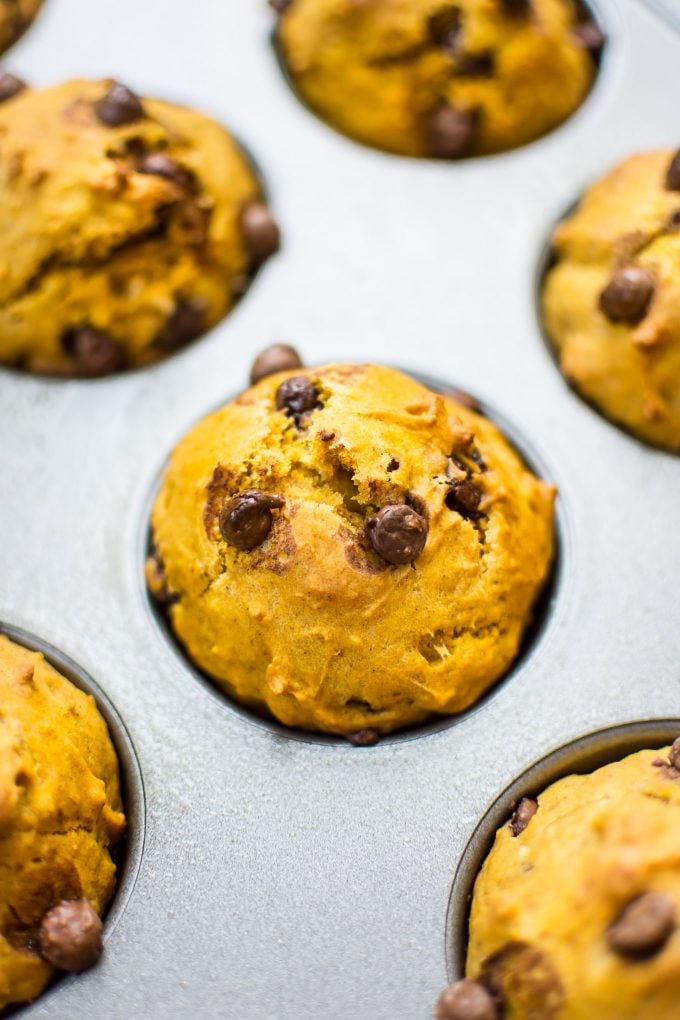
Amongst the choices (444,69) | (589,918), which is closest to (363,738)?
(589,918)

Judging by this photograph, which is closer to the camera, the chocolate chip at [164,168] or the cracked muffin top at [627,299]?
the cracked muffin top at [627,299]

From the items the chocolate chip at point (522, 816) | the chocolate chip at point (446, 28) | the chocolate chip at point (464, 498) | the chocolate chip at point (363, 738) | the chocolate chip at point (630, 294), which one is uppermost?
the chocolate chip at point (446, 28)

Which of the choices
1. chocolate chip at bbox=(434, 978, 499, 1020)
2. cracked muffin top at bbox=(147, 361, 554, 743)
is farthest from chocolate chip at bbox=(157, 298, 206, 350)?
chocolate chip at bbox=(434, 978, 499, 1020)

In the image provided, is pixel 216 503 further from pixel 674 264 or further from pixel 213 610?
pixel 674 264

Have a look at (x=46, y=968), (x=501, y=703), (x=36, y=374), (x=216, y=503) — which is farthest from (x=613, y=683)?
(x=36, y=374)

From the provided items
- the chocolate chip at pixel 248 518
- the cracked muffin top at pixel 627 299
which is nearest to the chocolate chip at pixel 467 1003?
the chocolate chip at pixel 248 518

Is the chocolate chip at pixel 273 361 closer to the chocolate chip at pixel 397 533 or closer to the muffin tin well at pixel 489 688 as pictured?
the muffin tin well at pixel 489 688

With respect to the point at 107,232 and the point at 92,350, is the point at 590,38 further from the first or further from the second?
the point at 92,350
